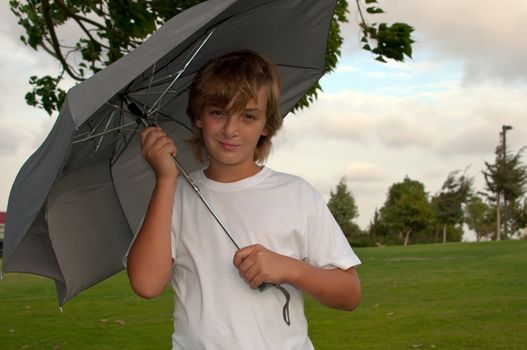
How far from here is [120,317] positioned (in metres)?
11.3

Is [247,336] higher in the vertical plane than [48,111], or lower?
lower

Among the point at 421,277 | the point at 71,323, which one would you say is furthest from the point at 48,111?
the point at 421,277

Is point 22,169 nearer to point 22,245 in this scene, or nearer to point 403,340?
point 22,245

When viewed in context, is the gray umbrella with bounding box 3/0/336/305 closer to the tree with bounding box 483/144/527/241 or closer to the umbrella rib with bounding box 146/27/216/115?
the umbrella rib with bounding box 146/27/216/115

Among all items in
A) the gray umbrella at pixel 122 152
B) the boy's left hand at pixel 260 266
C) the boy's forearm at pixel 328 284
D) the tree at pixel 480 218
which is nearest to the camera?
the boy's left hand at pixel 260 266

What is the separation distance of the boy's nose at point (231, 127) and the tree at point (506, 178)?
37.7m

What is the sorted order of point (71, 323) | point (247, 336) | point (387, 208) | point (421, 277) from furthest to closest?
point (387, 208) < point (421, 277) < point (71, 323) < point (247, 336)

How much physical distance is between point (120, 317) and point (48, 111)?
11.8ft

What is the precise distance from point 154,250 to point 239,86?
2.06ft

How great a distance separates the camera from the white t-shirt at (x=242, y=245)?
2.57 m

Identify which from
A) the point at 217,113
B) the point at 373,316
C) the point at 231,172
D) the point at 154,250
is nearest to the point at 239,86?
the point at 217,113

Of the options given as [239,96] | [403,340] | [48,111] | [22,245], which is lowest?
[403,340]

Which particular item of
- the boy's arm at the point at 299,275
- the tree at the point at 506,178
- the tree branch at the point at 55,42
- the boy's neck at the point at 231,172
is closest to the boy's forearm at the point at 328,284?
the boy's arm at the point at 299,275

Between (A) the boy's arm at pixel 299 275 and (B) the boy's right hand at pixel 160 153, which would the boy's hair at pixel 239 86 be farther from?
(A) the boy's arm at pixel 299 275
